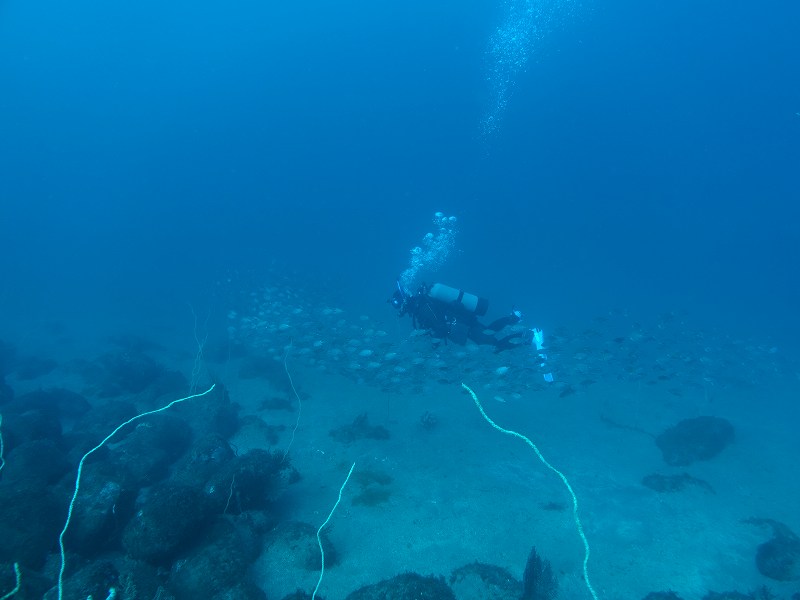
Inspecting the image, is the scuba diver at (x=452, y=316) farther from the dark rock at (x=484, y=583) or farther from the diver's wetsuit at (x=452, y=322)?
the dark rock at (x=484, y=583)

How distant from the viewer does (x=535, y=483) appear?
36.4 ft

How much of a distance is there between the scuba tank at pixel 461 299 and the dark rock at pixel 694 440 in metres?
7.90

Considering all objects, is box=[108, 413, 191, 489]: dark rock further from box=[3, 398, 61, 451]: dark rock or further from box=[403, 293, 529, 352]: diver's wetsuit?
box=[403, 293, 529, 352]: diver's wetsuit

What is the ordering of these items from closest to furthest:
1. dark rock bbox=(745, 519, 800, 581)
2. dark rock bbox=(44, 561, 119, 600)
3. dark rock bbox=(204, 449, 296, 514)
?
dark rock bbox=(44, 561, 119, 600) → dark rock bbox=(204, 449, 296, 514) → dark rock bbox=(745, 519, 800, 581)

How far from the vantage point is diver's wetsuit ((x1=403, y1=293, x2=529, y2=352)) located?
13609 millimetres

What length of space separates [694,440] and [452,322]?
9123mm

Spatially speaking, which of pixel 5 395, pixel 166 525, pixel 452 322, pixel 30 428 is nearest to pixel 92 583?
pixel 166 525

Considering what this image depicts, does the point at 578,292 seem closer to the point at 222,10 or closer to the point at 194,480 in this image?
the point at 194,480

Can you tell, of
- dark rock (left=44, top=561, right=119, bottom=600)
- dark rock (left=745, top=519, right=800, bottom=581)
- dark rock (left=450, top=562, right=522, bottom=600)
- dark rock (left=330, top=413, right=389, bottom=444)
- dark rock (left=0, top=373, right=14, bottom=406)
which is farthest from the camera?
dark rock (left=0, top=373, right=14, bottom=406)

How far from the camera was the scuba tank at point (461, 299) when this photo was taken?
13.9 meters

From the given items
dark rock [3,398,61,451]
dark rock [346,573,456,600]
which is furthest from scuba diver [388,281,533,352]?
dark rock [3,398,61,451]

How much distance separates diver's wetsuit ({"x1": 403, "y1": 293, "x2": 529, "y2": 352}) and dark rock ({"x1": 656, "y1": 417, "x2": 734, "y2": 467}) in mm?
6240

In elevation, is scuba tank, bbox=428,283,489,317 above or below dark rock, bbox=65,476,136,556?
above

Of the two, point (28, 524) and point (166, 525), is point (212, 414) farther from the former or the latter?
point (166, 525)
